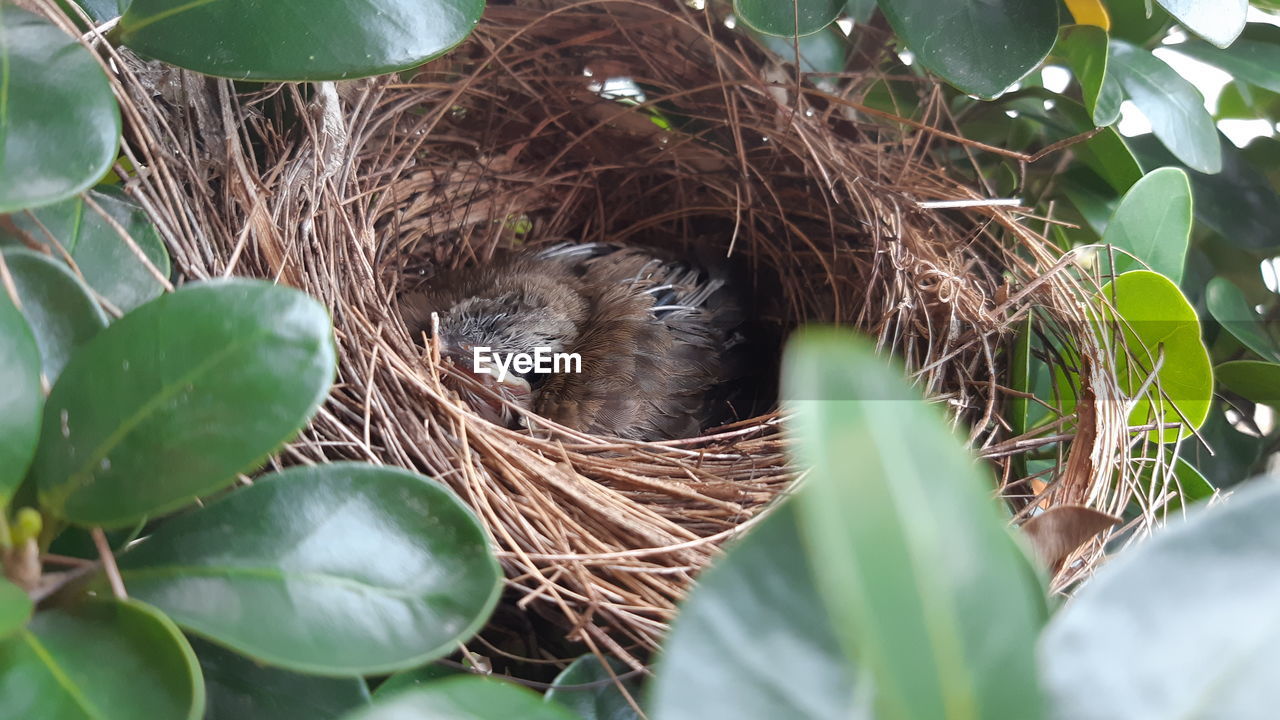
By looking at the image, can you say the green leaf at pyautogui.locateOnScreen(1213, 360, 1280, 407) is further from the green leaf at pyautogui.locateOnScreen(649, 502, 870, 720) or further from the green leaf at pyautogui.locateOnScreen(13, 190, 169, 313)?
the green leaf at pyautogui.locateOnScreen(13, 190, 169, 313)

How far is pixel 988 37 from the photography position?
87 centimetres

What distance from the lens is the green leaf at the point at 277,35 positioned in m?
0.66

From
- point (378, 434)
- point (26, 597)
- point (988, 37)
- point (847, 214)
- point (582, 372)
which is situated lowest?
point (582, 372)

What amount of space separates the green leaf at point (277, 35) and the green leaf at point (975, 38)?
0.54 m

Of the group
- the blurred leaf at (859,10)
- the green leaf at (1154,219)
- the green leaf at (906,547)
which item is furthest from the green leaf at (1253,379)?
the green leaf at (906,547)

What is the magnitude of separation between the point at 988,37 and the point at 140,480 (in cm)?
91

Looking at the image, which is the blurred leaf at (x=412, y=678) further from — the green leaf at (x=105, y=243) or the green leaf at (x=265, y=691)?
the green leaf at (x=105, y=243)

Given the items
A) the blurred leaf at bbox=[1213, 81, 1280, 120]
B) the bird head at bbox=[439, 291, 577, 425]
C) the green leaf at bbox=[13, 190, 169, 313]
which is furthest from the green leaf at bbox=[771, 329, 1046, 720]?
the blurred leaf at bbox=[1213, 81, 1280, 120]

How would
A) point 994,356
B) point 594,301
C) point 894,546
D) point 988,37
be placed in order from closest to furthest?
1. point 894,546
2. point 988,37
3. point 994,356
4. point 594,301

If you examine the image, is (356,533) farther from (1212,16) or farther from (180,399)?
(1212,16)

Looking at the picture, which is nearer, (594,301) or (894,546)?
(894,546)

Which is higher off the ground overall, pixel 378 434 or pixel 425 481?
pixel 425 481

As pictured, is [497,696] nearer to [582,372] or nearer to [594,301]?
[582,372]

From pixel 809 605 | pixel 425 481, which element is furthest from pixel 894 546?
pixel 425 481
